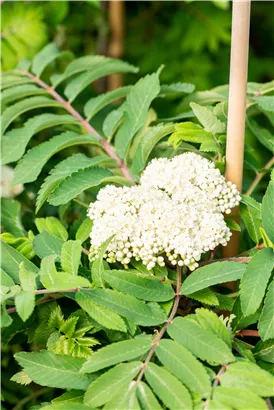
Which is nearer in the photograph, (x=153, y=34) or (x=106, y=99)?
(x=106, y=99)

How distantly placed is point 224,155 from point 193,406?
1.26 feet

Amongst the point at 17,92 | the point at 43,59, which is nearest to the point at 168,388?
the point at 17,92

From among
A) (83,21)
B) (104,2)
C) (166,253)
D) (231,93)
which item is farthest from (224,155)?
(104,2)

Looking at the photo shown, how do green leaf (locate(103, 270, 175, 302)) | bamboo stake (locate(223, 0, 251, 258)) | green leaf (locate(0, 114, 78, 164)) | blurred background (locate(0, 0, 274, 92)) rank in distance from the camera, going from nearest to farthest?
green leaf (locate(103, 270, 175, 302)) → bamboo stake (locate(223, 0, 251, 258)) → green leaf (locate(0, 114, 78, 164)) → blurred background (locate(0, 0, 274, 92))

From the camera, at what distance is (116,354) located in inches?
24.2

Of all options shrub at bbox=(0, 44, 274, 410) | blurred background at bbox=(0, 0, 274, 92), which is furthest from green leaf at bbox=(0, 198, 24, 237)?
blurred background at bbox=(0, 0, 274, 92)

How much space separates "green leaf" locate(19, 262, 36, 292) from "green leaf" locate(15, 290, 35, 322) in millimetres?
15

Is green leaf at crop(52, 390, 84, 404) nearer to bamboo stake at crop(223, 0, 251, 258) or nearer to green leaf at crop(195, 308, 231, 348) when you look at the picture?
green leaf at crop(195, 308, 231, 348)

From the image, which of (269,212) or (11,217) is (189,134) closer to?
(269,212)

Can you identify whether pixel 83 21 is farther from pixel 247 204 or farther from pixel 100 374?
pixel 100 374

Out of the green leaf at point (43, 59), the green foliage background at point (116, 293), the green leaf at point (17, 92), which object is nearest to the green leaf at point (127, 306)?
the green foliage background at point (116, 293)

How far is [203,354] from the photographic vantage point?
600 mm

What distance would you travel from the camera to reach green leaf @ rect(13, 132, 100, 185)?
2.80 ft

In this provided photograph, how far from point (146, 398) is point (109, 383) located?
0.04 meters
